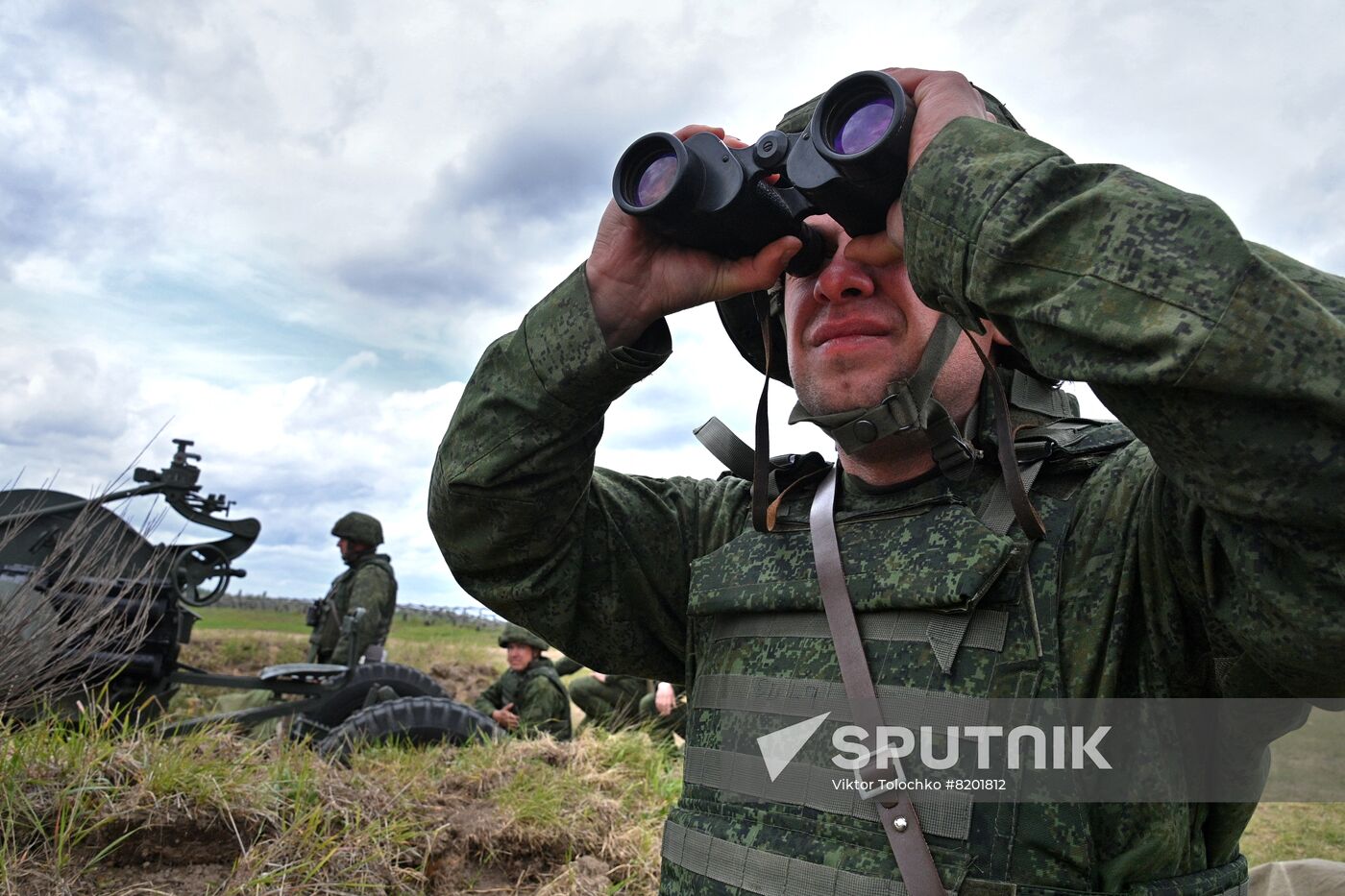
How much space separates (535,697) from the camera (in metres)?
8.69

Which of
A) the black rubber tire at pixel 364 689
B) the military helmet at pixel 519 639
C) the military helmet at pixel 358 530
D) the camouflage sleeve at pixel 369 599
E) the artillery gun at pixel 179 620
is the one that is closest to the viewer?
the artillery gun at pixel 179 620

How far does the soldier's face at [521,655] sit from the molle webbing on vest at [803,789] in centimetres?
716

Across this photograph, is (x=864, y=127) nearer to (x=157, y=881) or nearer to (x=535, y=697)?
(x=157, y=881)

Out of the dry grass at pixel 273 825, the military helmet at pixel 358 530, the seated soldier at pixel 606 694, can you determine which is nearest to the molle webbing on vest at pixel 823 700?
the dry grass at pixel 273 825

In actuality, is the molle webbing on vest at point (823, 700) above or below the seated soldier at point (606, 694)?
above

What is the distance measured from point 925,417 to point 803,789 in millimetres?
728

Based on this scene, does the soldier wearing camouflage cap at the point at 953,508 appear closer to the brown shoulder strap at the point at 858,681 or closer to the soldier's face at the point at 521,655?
the brown shoulder strap at the point at 858,681

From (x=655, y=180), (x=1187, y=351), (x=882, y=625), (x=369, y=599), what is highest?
(x=655, y=180)

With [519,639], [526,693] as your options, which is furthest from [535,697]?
[519,639]

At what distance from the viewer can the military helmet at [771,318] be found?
92.4 inches

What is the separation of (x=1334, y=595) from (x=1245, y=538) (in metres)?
0.12

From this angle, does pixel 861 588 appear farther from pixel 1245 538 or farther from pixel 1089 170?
pixel 1089 170

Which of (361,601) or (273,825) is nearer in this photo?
(273,825)

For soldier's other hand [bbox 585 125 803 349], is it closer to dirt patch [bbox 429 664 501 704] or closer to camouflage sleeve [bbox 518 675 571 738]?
camouflage sleeve [bbox 518 675 571 738]
